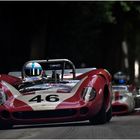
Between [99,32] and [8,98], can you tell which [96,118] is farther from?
[99,32]

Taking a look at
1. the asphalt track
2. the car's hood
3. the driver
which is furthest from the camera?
the driver

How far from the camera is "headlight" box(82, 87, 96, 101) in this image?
13.1 metres

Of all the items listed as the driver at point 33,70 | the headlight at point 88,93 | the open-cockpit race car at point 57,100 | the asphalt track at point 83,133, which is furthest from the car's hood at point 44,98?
the driver at point 33,70

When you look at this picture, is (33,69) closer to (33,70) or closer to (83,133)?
(33,70)

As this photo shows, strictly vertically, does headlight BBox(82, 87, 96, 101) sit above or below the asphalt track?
above

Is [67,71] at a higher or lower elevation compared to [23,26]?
lower

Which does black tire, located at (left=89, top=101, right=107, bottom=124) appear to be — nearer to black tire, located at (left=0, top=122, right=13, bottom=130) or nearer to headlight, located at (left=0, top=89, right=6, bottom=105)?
black tire, located at (left=0, top=122, right=13, bottom=130)

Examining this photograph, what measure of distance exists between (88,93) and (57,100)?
2.05ft

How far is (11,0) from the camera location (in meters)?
31.8

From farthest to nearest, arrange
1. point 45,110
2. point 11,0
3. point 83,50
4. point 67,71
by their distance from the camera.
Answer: point 83,50 → point 11,0 → point 67,71 → point 45,110

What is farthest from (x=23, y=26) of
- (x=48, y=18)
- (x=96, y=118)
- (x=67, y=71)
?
(x=96, y=118)

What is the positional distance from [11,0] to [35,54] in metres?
3.30

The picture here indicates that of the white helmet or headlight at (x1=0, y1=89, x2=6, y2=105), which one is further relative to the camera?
the white helmet

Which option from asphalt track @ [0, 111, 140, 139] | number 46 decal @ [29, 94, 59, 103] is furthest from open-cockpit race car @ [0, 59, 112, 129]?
asphalt track @ [0, 111, 140, 139]
